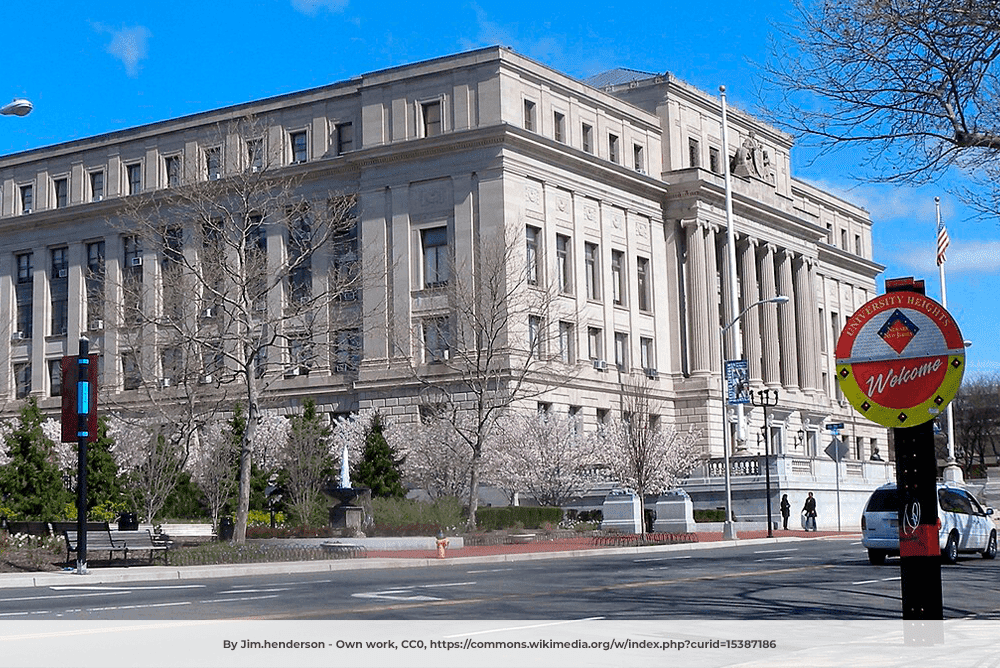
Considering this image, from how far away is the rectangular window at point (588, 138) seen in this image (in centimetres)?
7650

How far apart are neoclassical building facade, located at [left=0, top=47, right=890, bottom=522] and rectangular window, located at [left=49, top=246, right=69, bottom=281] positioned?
0.17 meters

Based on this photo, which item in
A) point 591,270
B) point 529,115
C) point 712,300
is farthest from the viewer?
point 712,300

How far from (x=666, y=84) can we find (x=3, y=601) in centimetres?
A: 6824

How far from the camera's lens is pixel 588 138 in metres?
76.8

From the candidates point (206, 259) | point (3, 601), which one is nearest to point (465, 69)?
point (206, 259)

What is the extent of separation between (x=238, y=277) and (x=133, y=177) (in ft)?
155

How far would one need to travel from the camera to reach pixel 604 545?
42.6 m

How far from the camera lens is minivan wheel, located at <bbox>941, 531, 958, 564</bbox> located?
28070 millimetres

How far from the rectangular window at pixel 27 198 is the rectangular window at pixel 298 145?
72.8 ft

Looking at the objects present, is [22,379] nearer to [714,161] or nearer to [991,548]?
[714,161]

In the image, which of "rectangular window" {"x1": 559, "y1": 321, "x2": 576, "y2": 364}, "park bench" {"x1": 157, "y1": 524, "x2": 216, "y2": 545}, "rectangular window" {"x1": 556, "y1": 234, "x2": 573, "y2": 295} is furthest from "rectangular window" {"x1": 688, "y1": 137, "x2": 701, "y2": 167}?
"park bench" {"x1": 157, "y1": 524, "x2": 216, "y2": 545}

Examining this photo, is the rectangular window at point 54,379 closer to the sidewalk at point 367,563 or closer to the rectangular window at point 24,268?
the rectangular window at point 24,268

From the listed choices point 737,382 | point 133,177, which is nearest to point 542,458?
point 737,382

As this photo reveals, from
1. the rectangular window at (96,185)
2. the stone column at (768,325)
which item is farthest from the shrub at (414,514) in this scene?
the rectangular window at (96,185)
